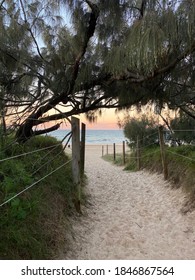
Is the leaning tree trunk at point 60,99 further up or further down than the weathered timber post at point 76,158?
further up

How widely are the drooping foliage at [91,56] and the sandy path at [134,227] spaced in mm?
1306

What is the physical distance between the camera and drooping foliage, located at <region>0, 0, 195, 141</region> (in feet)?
6.99

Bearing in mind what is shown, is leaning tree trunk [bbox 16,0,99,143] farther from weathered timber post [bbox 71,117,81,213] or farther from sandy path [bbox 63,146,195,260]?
sandy path [bbox 63,146,195,260]

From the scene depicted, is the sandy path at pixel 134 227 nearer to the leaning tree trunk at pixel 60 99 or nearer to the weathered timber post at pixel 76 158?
the weathered timber post at pixel 76 158

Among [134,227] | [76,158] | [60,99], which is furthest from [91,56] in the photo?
[134,227]

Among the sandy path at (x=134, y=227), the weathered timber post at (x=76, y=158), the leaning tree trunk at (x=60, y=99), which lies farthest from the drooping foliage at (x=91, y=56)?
the sandy path at (x=134, y=227)

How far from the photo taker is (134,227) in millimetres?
3160

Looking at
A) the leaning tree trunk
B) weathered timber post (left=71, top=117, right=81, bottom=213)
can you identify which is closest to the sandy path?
weathered timber post (left=71, top=117, right=81, bottom=213)

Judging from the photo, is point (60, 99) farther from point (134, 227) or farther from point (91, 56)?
point (134, 227)

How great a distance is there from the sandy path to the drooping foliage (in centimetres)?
131

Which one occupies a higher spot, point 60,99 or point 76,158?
point 60,99

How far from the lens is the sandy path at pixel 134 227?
2568 millimetres

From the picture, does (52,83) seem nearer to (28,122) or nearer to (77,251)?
(28,122)

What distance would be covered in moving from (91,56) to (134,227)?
1916 mm
